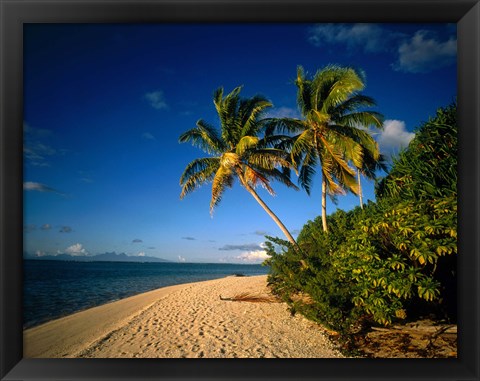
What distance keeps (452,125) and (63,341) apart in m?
7.86

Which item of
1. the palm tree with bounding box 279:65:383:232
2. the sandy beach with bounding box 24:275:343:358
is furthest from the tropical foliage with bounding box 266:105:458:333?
the palm tree with bounding box 279:65:383:232

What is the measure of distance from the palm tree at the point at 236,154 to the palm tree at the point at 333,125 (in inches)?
27.4

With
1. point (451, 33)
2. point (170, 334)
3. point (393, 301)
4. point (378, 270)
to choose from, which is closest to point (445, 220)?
point (378, 270)

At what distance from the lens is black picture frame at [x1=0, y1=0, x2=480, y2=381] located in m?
3.25

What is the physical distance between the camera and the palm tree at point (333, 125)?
6.70 m

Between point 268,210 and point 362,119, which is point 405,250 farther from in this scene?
point 362,119

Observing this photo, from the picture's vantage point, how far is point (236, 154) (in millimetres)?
7336

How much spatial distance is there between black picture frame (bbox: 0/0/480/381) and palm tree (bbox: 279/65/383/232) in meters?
3.15

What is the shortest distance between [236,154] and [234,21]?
416 centimetres

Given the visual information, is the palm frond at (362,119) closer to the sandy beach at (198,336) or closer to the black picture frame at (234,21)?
the black picture frame at (234,21)

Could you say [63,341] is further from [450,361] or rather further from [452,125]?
[452,125]

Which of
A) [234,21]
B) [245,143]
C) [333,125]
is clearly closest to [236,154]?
[245,143]

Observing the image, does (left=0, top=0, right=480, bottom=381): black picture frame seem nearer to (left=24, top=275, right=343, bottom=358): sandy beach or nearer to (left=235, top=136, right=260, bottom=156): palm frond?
(left=24, top=275, right=343, bottom=358): sandy beach

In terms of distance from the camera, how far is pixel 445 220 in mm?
3295
